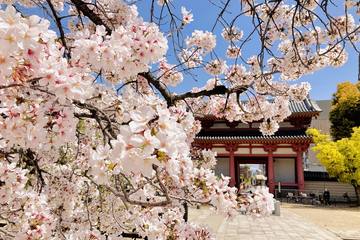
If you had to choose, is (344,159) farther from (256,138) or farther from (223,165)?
(223,165)

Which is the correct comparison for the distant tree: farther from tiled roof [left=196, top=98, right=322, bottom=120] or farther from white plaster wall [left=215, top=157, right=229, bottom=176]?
white plaster wall [left=215, top=157, right=229, bottom=176]

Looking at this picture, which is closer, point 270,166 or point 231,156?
point 270,166

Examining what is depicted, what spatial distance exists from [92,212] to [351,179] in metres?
19.6

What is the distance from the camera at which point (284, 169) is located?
2628 centimetres

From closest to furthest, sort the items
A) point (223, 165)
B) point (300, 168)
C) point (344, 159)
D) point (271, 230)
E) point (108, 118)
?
1. point (108, 118)
2. point (271, 230)
3. point (344, 159)
4. point (300, 168)
5. point (223, 165)

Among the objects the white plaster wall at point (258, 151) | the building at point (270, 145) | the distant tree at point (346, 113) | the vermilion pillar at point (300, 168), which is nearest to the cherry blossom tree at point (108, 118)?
the building at point (270, 145)

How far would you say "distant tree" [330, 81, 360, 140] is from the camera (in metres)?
30.2

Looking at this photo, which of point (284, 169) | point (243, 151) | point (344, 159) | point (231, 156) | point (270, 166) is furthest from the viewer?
point (243, 151)

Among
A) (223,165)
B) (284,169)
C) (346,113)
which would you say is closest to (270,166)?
(284,169)

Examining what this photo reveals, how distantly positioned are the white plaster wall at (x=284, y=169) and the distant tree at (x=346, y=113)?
703 centimetres

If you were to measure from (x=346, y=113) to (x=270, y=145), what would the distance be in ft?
30.1

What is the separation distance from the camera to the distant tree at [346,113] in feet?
99.0

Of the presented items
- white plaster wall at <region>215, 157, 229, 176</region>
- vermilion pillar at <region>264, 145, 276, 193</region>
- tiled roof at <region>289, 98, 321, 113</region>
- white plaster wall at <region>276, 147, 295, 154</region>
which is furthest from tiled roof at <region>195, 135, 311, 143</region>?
tiled roof at <region>289, 98, 321, 113</region>

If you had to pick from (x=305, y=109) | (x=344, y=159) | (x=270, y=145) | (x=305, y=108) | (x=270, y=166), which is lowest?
(x=270, y=166)
